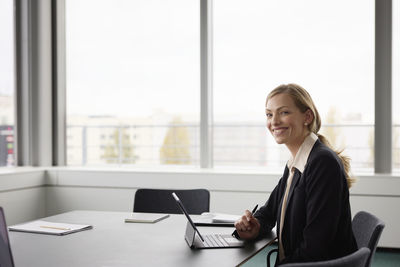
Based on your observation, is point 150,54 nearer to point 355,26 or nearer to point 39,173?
point 39,173

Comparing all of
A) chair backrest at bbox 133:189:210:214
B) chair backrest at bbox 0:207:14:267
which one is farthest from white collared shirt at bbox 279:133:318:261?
chair backrest at bbox 0:207:14:267

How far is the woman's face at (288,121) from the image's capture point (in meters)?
2.04

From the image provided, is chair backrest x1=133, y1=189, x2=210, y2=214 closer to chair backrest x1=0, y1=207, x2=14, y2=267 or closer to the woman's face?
the woman's face

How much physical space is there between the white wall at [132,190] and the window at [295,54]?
0.73 m

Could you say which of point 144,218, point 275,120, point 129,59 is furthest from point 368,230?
point 129,59

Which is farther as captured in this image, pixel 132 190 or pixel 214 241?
pixel 132 190

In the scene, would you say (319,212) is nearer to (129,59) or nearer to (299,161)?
(299,161)

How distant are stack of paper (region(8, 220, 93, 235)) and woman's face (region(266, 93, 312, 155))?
0.98 m

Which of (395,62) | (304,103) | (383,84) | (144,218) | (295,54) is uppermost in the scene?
(295,54)

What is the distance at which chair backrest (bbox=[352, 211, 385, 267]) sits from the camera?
1.68 metres

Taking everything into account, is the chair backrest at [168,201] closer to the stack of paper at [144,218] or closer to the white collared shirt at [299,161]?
the stack of paper at [144,218]

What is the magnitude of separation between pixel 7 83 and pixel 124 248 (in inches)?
139

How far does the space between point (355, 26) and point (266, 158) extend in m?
2.16

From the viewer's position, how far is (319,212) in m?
1.77
